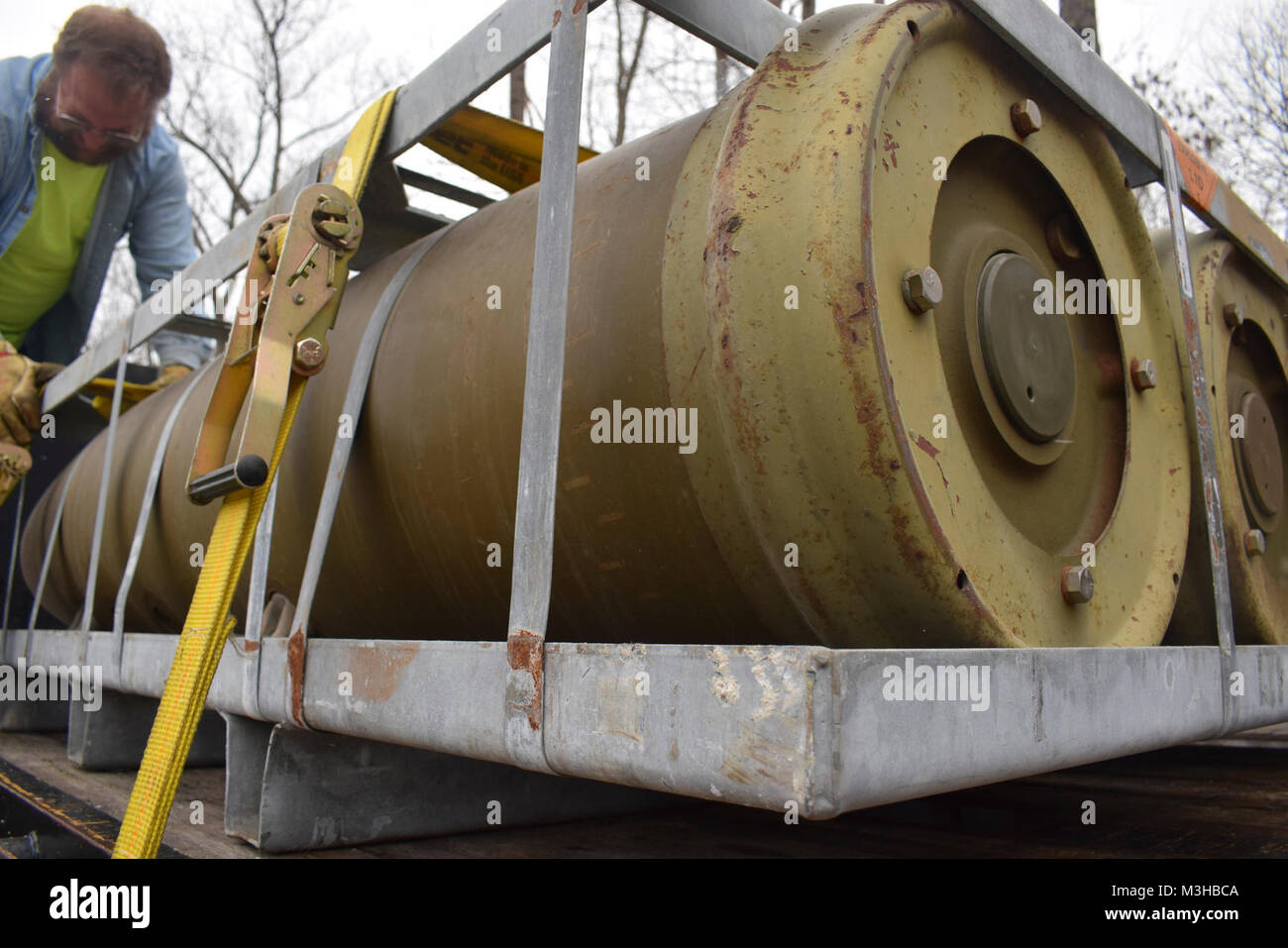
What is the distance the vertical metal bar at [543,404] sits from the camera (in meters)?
1.27

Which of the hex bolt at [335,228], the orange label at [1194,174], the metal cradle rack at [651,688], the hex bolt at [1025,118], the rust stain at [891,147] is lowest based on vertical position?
the metal cradle rack at [651,688]

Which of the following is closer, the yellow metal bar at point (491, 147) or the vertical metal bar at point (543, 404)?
the vertical metal bar at point (543, 404)

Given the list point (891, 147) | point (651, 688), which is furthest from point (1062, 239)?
point (651, 688)

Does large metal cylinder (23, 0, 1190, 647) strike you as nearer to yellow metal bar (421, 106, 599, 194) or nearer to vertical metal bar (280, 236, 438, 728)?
vertical metal bar (280, 236, 438, 728)

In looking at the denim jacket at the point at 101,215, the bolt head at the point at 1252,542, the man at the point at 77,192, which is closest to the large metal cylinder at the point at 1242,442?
the bolt head at the point at 1252,542

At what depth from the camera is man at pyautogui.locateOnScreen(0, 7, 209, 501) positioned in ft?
12.2

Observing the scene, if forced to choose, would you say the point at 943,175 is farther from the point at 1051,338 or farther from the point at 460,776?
the point at 460,776

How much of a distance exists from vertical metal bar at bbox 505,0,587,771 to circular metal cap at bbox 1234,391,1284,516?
1.80 m

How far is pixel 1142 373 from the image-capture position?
1.93m

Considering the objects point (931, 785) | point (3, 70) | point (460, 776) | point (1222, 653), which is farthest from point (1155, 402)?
point (3, 70)

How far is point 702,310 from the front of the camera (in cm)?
137

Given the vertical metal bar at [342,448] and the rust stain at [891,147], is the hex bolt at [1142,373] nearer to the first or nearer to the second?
the rust stain at [891,147]

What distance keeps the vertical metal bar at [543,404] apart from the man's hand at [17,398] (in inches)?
122

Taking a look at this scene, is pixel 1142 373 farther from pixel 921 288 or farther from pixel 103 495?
pixel 103 495
